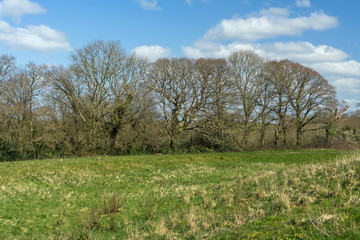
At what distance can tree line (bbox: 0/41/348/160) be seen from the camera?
32906 millimetres

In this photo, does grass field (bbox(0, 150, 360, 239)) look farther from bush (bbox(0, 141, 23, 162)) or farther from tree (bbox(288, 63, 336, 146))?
tree (bbox(288, 63, 336, 146))

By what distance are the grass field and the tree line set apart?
13724 mm

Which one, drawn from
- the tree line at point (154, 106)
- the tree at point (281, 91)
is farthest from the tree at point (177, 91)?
the tree at point (281, 91)

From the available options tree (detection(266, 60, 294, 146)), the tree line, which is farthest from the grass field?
tree (detection(266, 60, 294, 146))

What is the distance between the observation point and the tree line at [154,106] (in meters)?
32.9

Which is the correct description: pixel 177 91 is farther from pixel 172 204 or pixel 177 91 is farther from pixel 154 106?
pixel 172 204

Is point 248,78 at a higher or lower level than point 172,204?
higher

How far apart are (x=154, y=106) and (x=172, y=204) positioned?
24396 millimetres

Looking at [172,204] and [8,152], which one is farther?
[8,152]

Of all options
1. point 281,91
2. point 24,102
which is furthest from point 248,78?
point 24,102

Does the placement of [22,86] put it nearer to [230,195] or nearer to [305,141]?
[230,195]

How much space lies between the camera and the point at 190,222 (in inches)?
341

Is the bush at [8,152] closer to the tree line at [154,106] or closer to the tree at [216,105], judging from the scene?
the tree line at [154,106]

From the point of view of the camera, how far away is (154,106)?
119ft
